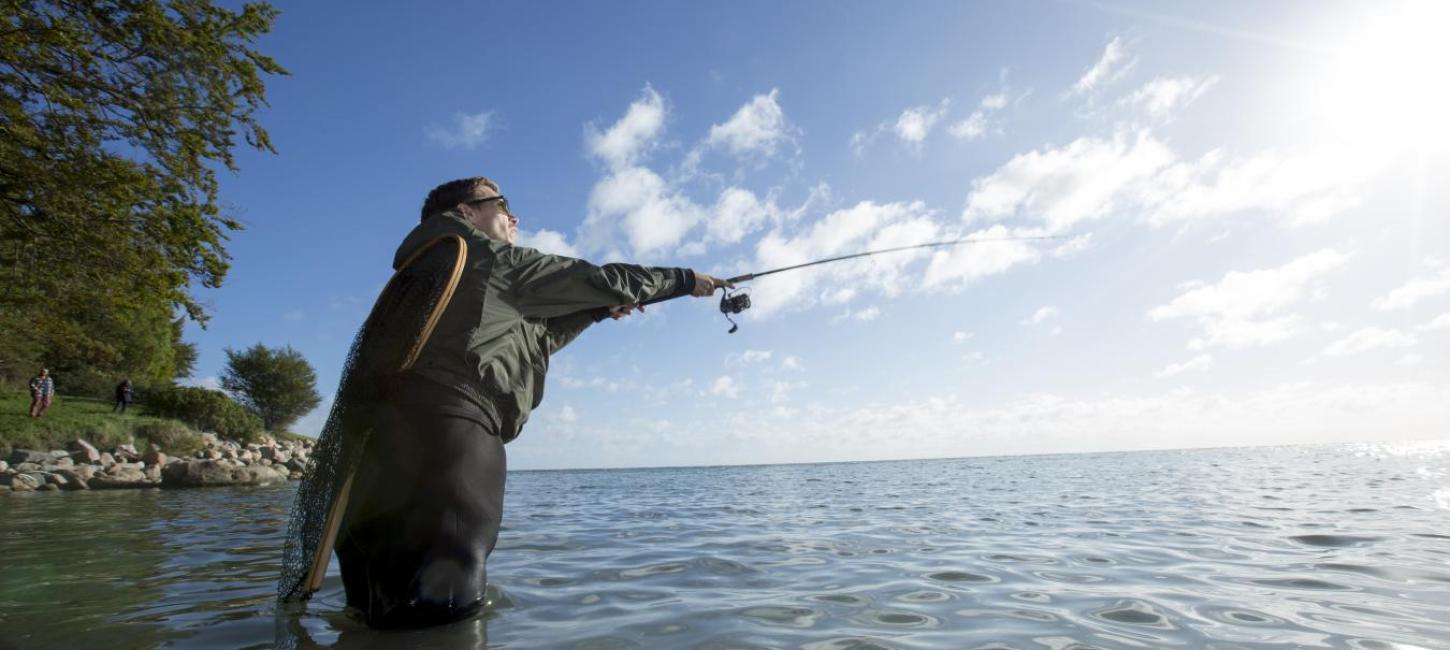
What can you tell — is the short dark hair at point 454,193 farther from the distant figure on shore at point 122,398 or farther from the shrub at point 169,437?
the distant figure on shore at point 122,398

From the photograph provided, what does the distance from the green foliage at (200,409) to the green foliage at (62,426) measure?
3.39 metres

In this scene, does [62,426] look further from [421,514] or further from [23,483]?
[421,514]

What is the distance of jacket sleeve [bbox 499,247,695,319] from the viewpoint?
3711 millimetres

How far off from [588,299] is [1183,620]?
3.83 m

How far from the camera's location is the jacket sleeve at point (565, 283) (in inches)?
146

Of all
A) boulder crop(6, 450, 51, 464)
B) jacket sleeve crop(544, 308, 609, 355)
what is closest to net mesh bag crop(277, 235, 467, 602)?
jacket sleeve crop(544, 308, 609, 355)

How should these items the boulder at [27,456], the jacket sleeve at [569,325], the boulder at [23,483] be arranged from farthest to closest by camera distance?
1. the boulder at [27,456]
2. the boulder at [23,483]
3. the jacket sleeve at [569,325]

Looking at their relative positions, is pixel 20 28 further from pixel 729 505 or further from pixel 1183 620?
pixel 1183 620

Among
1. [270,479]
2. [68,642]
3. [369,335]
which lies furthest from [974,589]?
[270,479]

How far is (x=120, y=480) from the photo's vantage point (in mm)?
21406

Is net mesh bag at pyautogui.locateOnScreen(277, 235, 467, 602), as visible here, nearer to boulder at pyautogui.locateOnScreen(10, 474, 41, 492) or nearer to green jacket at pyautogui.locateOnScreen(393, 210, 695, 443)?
green jacket at pyautogui.locateOnScreen(393, 210, 695, 443)

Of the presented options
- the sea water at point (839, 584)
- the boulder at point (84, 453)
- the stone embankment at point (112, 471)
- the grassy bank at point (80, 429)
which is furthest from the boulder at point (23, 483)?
the sea water at point (839, 584)

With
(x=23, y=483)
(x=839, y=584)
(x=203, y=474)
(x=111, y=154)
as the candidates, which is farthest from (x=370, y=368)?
(x=23, y=483)

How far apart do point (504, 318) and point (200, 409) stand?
42.4 m
